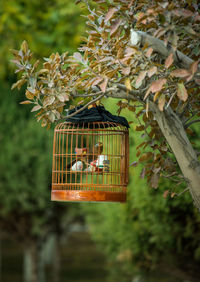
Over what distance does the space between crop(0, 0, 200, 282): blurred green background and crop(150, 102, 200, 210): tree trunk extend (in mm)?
1131

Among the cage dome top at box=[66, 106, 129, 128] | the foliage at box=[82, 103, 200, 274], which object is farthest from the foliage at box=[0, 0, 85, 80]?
the cage dome top at box=[66, 106, 129, 128]

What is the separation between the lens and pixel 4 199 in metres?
10.2

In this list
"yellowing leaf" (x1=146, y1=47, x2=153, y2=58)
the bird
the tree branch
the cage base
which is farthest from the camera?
the bird

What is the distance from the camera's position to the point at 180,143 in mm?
2646

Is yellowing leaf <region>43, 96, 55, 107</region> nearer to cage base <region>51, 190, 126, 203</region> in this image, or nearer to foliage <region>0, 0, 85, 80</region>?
cage base <region>51, 190, 126, 203</region>

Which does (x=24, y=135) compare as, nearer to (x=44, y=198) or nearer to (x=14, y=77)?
(x=44, y=198)

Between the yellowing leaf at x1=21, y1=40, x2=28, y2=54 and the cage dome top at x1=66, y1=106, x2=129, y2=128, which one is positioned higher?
the yellowing leaf at x1=21, y1=40, x2=28, y2=54

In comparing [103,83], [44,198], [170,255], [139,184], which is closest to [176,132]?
[103,83]

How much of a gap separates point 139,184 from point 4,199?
5166 mm

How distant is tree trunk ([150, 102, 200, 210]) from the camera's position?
8.65ft

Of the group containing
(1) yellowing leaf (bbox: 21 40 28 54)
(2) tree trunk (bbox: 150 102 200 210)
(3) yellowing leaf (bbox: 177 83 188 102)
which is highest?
(1) yellowing leaf (bbox: 21 40 28 54)

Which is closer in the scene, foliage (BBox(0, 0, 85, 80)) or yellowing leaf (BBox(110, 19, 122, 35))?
yellowing leaf (BBox(110, 19, 122, 35))

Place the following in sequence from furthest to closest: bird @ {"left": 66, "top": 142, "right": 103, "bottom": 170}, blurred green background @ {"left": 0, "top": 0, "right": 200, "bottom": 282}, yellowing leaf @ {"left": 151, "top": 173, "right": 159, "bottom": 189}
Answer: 1. blurred green background @ {"left": 0, "top": 0, "right": 200, "bottom": 282}
2. bird @ {"left": 66, "top": 142, "right": 103, "bottom": 170}
3. yellowing leaf @ {"left": 151, "top": 173, "right": 159, "bottom": 189}

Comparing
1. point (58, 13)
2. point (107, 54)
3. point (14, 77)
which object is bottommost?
point (107, 54)
